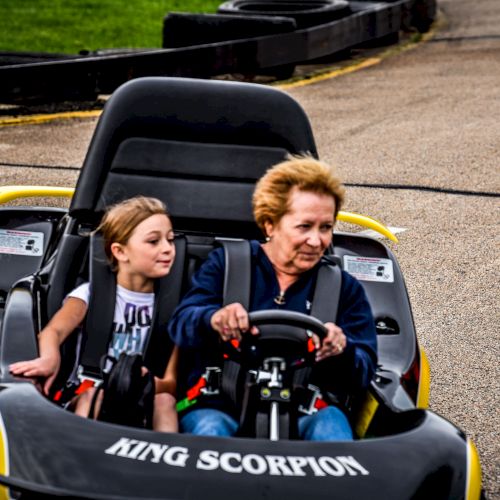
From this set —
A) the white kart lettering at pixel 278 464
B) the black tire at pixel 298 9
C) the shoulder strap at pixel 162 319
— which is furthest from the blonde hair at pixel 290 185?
the black tire at pixel 298 9

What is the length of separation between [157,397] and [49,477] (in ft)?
2.18

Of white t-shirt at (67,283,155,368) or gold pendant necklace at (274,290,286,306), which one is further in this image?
white t-shirt at (67,283,155,368)


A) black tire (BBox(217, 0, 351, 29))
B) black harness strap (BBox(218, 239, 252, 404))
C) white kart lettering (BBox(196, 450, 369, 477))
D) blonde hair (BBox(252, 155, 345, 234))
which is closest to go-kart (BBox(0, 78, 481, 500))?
white kart lettering (BBox(196, 450, 369, 477))

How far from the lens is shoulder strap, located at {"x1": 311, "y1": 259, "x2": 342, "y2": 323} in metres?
3.59

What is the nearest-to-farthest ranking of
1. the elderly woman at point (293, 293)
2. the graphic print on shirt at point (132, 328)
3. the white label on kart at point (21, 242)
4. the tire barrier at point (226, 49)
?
1. the elderly woman at point (293, 293)
2. the graphic print on shirt at point (132, 328)
3. the white label on kart at point (21, 242)
4. the tire barrier at point (226, 49)

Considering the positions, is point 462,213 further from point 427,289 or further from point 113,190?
point 113,190

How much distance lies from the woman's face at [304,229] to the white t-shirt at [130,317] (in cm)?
55

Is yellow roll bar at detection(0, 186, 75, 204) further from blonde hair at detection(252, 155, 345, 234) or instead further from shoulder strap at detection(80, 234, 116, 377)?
blonde hair at detection(252, 155, 345, 234)

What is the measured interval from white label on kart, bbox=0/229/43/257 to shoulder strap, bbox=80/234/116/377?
1.03m

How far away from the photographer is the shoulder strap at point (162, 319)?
3.87 m

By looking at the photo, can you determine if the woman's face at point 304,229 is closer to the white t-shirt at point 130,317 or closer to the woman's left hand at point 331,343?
the woman's left hand at point 331,343

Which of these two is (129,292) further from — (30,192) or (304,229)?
(30,192)

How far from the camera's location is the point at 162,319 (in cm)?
392

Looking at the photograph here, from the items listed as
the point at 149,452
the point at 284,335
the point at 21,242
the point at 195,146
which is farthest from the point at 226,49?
the point at 149,452
